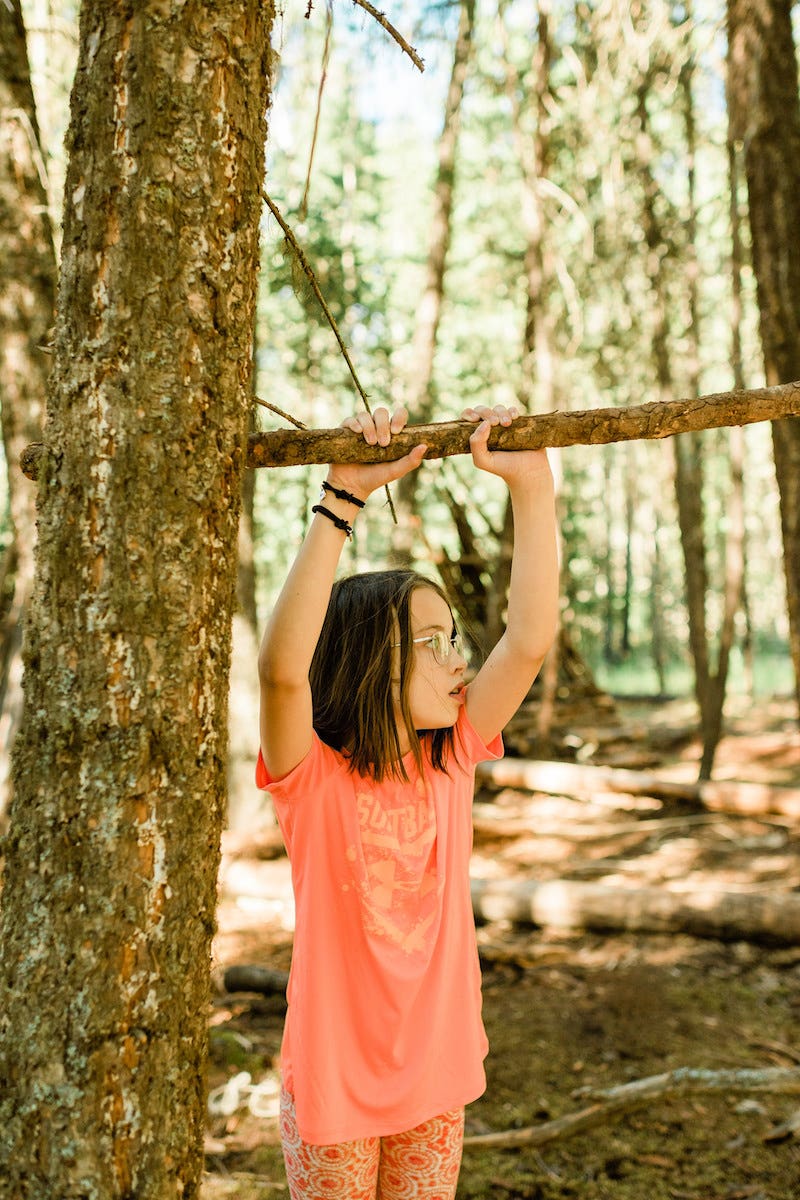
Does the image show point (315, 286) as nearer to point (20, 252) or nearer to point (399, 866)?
point (399, 866)

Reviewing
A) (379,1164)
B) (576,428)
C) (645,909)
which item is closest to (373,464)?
(576,428)

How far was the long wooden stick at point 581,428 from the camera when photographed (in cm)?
167

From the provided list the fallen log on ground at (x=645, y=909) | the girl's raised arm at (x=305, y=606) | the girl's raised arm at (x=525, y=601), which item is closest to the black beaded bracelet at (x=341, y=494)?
the girl's raised arm at (x=305, y=606)

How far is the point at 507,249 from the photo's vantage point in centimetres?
1606

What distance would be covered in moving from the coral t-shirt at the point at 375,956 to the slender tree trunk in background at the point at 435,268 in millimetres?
6796

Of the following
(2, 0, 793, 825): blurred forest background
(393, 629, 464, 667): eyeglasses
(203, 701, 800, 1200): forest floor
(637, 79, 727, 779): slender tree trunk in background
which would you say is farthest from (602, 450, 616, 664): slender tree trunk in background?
(393, 629, 464, 667): eyeglasses

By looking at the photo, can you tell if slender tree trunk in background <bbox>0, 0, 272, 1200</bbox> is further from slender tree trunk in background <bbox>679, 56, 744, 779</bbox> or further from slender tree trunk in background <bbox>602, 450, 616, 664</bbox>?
slender tree trunk in background <bbox>602, 450, 616, 664</bbox>

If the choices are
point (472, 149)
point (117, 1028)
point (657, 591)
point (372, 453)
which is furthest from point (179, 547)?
point (657, 591)

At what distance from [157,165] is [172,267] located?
0.15m

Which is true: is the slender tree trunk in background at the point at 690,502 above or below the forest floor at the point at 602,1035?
above

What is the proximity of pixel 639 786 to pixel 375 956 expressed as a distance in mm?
7377

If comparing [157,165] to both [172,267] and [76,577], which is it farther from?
[76,577]

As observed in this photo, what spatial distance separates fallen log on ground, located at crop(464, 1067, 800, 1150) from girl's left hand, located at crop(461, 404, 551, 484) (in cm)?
231

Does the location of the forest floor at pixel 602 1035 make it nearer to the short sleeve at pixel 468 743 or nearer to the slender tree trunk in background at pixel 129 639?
the short sleeve at pixel 468 743
